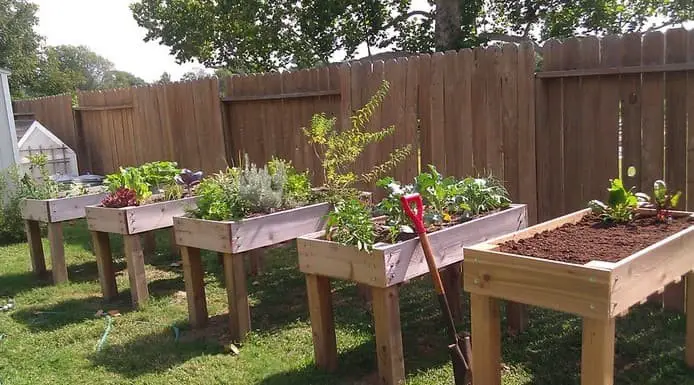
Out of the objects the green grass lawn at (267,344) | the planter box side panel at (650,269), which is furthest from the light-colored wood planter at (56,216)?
the planter box side panel at (650,269)

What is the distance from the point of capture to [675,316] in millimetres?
4004

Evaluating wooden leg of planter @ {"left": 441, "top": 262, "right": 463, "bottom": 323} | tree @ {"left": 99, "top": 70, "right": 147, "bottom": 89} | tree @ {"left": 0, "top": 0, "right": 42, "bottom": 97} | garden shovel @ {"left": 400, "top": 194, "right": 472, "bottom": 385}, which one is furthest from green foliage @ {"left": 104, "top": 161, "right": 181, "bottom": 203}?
tree @ {"left": 99, "top": 70, "right": 147, "bottom": 89}

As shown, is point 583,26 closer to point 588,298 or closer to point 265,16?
point 265,16

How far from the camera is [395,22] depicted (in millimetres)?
15320

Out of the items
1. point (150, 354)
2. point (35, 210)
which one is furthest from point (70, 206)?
point (150, 354)

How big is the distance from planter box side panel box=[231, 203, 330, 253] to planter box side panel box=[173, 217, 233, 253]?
60 millimetres

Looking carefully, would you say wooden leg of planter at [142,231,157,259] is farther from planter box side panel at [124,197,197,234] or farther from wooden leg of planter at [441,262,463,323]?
wooden leg of planter at [441,262,463,323]

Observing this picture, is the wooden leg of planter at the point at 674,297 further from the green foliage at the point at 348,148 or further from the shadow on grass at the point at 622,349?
the green foliage at the point at 348,148

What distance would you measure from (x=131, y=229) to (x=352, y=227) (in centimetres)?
242

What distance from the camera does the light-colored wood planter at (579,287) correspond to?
229 centimetres

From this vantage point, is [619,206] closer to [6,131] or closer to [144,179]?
[144,179]

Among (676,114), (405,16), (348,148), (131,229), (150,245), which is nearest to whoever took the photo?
(676,114)

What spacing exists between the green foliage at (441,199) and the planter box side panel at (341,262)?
0.34 m

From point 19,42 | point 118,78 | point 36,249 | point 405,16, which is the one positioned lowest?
point 36,249
